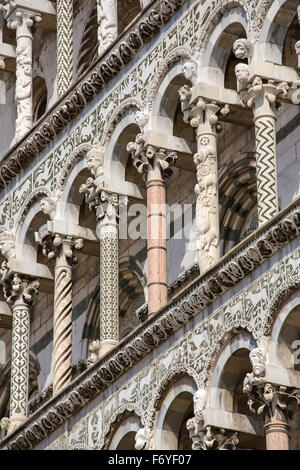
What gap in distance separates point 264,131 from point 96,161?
11.8 feet

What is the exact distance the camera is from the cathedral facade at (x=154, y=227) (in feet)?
70.9

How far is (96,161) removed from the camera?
2559 centimetres

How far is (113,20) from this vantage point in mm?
26719

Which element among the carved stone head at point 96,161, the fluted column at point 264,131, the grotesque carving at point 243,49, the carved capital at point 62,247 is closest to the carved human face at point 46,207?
the carved capital at point 62,247

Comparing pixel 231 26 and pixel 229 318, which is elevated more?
pixel 231 26

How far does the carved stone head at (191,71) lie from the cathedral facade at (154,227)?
2 centimetres

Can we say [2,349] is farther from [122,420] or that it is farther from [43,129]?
[122,420]

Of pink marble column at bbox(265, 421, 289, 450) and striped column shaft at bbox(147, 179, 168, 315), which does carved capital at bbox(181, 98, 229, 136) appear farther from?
pink marble column at bbox(265, 421, 289, 450)

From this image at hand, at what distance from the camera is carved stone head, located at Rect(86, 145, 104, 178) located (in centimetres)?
2555

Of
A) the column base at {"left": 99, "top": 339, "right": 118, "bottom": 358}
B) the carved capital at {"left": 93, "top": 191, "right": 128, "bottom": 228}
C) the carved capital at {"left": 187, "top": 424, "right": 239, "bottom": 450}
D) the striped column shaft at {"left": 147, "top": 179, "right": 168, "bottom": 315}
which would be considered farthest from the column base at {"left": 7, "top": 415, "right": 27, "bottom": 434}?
the carved capital at {"left": 187, "top": 424, "right": 239, "bottom": 450}

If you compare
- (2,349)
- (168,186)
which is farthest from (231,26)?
(2,349)

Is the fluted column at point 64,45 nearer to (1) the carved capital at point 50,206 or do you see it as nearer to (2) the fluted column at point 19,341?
(1) the carved capital at point 50,206
